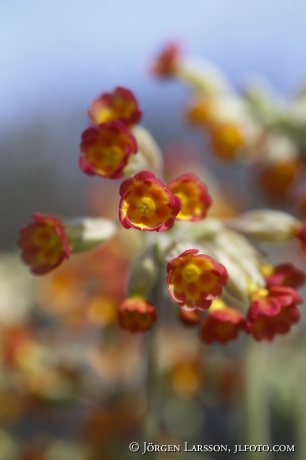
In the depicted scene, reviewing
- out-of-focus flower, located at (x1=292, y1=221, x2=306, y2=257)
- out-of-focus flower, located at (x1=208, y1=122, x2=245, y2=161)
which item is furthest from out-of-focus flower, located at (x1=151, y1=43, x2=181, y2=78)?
out-of-focus flower, located at (x1=292, y1=221, x2=306, y2=257)

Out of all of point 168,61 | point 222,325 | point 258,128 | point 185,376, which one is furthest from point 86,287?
point 222,325

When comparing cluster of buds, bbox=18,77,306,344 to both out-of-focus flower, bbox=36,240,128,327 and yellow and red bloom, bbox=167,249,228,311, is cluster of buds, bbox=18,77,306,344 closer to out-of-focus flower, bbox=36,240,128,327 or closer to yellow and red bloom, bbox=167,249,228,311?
yellow and red bloom, bbox=167,249,228,311

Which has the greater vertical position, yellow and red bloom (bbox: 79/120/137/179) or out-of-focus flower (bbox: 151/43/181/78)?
out-of-focus flower (bbox: 151/43/181/78)

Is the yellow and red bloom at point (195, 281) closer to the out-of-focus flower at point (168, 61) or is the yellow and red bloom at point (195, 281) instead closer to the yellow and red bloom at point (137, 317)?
the yellow and red bloom at point (137, 317)

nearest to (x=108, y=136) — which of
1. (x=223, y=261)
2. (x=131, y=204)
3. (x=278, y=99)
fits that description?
(x=131, y=204)

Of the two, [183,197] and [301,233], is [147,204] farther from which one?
[301,233]

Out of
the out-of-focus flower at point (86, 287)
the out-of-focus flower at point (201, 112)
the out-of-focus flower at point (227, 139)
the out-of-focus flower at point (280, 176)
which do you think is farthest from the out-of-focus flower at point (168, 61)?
the out-of-focus flower at point (86, 287)

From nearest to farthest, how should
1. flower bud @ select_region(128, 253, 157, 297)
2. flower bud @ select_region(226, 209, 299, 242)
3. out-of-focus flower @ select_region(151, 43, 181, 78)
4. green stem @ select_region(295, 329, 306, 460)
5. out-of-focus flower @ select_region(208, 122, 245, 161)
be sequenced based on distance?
1. flower bud @ select_region(128, 253, 157, 297)
2. flower bud @ select_region(226, 209, 299, 242)
3. green stem @ select_region(295, 329, 306, 460)
4. out-of-focus flower @ select_region(208, 122, 245, 161)
5. out-of-focus flower @ select_region(151, 43, 181, 78)
